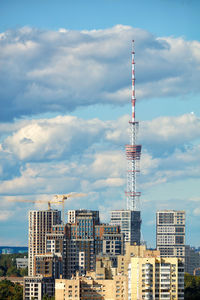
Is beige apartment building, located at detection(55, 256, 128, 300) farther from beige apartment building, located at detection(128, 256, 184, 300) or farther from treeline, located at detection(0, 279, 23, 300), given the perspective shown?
treeline, located at detection(0, 279, 23, 300)

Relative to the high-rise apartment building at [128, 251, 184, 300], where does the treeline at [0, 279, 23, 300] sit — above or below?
below

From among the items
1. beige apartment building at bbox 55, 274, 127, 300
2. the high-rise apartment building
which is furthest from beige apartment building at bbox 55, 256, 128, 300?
the high-rise apartment building

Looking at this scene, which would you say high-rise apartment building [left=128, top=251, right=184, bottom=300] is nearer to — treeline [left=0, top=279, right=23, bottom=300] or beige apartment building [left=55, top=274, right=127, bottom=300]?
beige apartment building [left=55, top=274, right=127, bottom=300]

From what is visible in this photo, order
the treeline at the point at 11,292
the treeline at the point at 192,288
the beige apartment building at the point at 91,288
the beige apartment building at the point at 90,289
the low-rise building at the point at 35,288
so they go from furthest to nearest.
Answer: the treeline at the point at 11,292 → the low-rise building at the point at 35,288 → the treeline at the point at 192,288 → the beige apartment building at the point at 90,289 → the beige apartment building at the point at 91,288

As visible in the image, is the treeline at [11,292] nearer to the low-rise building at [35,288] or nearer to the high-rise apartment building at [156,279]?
the low-rise building at [35,288]

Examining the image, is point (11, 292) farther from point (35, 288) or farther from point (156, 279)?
point (156, 279)

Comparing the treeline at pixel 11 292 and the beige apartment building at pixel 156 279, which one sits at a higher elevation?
the beige apartment building at pixel 156 279

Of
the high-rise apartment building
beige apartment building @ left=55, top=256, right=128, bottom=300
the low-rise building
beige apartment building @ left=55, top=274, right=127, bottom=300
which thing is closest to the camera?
the high-rise apartment building

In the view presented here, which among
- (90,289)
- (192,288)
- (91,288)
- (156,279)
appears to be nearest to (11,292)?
(91,288)

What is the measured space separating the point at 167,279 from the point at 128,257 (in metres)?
42.6

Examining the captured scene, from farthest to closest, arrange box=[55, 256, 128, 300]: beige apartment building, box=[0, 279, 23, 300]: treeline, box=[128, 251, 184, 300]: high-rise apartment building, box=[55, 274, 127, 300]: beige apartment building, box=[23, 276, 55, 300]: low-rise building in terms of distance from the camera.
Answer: box=[0, 279, 23, 300]: treeline, box=[23, 276, 55, 300]: low-rise building, box=[55, 274, 127, 300]: beige apartment building, box=[55, 256, 128, 300]: beige apartment building, box=[128, 251, 184, 300]: high-rise apartment building

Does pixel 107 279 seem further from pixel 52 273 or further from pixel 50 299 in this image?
pixel 52 273

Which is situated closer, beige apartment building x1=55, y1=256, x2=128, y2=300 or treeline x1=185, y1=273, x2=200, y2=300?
beige apartment building x1=55, y1=256, x2=128, y2=300

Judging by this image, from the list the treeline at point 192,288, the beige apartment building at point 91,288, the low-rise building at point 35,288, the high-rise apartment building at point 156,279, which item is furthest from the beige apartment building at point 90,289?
the treeline at point 192,288
